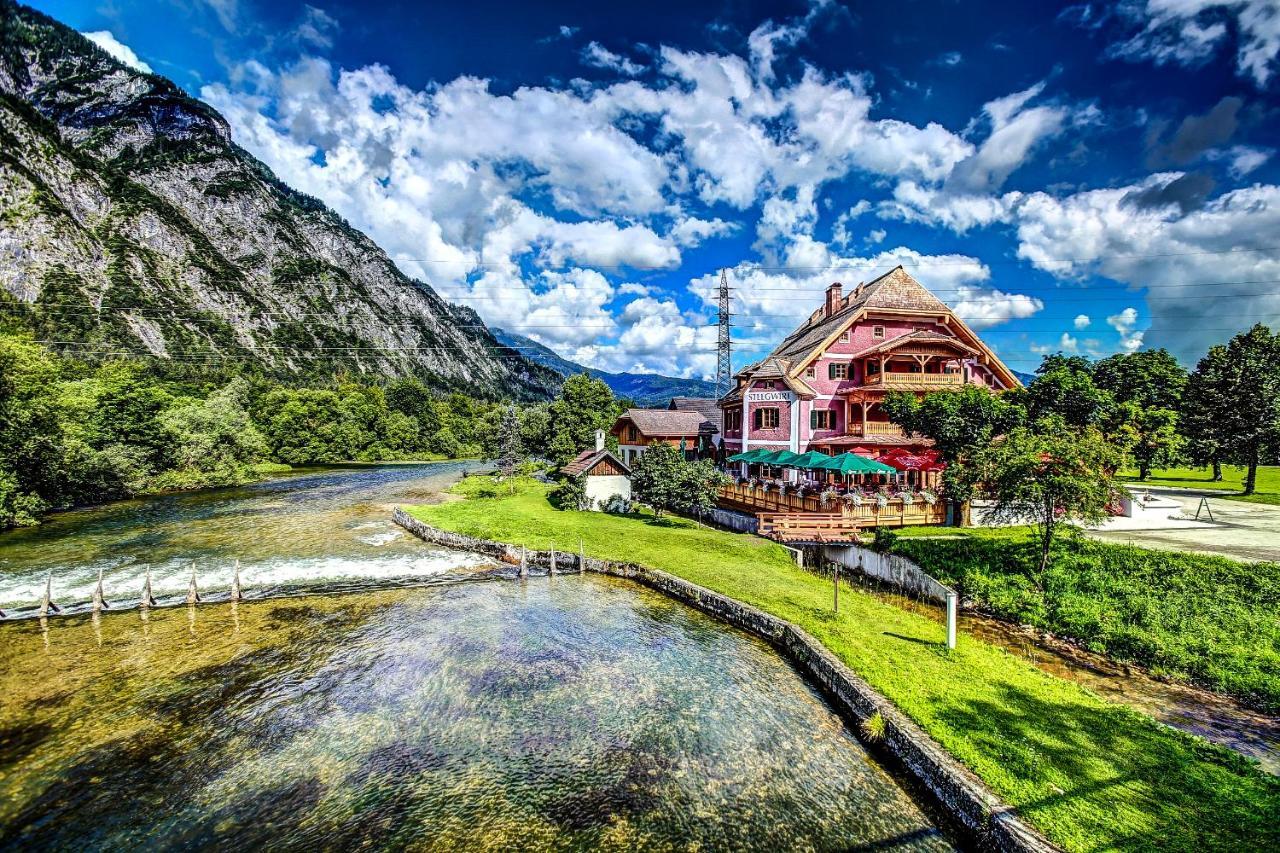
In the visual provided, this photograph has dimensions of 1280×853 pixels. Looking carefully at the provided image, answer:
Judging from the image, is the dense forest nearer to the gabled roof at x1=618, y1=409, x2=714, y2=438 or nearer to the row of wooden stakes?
the gabled roof at x1=618, y1=409, x2=714, y2=438

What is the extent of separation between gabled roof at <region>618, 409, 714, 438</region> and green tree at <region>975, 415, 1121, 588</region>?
1158 inches

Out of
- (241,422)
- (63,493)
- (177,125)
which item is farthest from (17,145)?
(63,493)

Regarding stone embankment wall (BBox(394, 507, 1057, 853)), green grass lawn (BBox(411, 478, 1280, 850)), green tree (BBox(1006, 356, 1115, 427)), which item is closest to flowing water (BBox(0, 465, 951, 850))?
stone embankment wall (BBox(394, 507, 1057, 853))

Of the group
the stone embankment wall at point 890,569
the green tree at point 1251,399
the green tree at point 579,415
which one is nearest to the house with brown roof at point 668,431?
the green tree at point 579,415

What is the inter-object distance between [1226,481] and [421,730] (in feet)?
197

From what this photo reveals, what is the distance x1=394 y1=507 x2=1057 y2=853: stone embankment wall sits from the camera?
7.83 meters

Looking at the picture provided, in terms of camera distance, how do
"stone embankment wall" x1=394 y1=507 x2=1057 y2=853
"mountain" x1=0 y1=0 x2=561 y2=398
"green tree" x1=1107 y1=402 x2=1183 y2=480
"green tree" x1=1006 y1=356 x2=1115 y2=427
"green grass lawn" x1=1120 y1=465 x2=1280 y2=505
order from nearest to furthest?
"stone embankment wall" x1=394 y1=507 x2=1057 y2=853 → "green tree" x1=1107 y1=402 x2=1183 y2=480 → "green tree" x1=1006 y1=356 x2=1115 y2=427 → "green grass lawn" x1=1120 y1=465 x2=1280 y2=505 → "mountain" x1=0 y1=0 x2=561 y2=398

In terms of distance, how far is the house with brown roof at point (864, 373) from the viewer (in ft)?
111

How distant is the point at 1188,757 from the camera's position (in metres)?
9.16

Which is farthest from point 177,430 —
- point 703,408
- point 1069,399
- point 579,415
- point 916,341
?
point 1069,399

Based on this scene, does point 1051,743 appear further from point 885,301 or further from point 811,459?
point 885,301

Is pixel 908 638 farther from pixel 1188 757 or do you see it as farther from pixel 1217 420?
pixel 1217 420

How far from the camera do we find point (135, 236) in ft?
465

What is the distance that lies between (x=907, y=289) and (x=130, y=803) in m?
44.1
